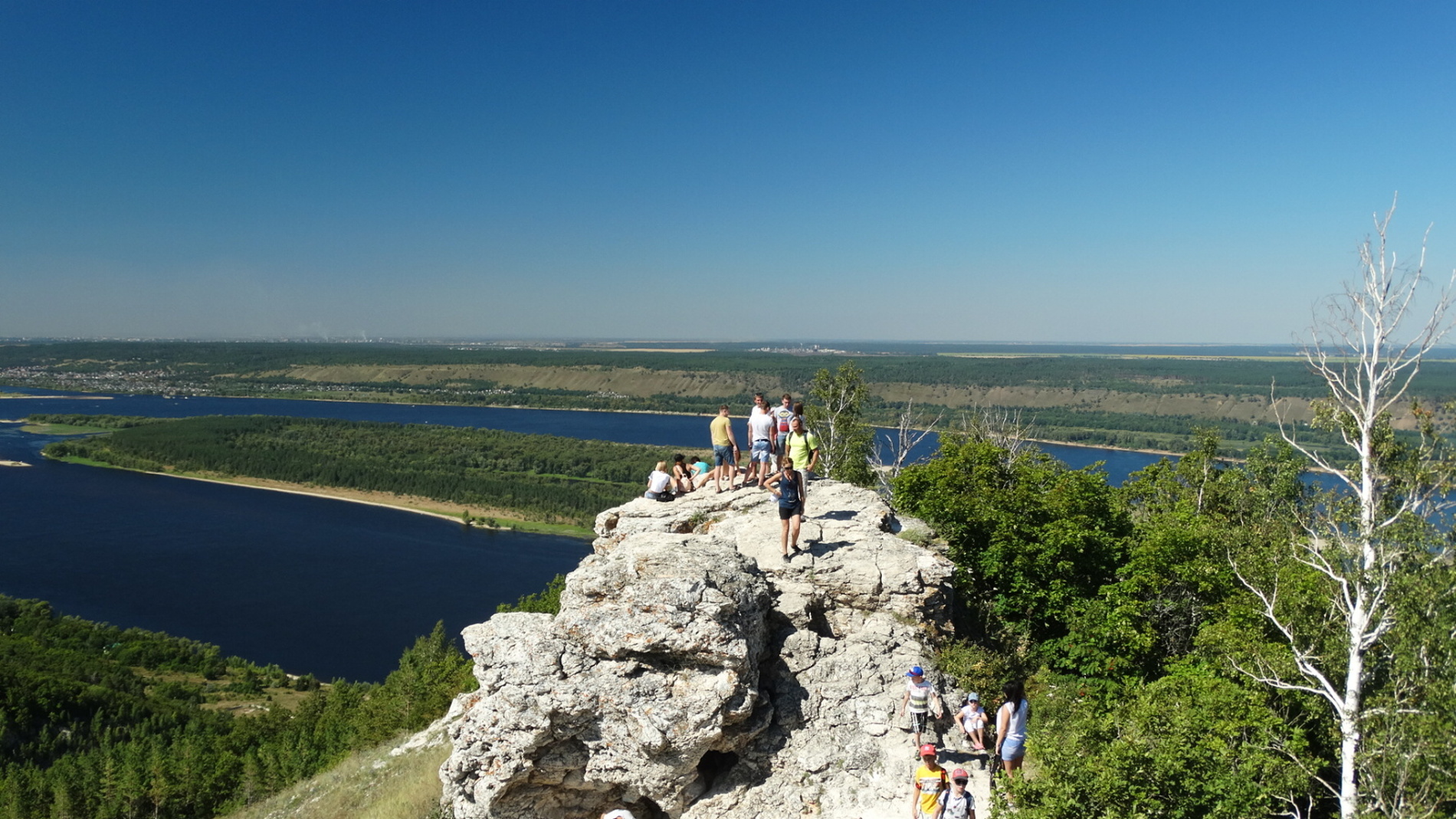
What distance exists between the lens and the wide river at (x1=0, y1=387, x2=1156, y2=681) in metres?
62.6

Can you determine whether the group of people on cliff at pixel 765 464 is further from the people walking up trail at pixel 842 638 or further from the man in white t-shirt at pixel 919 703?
the man in white t-shirt at pixel 919 703

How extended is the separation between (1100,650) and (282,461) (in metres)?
131

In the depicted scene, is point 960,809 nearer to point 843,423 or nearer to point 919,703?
point 919,703

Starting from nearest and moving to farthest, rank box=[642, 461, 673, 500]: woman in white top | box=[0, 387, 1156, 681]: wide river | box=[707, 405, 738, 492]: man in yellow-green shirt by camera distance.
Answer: box=[707, 405, 738, 492]: man in yellow-green shirt
box=[642, 461, 673, 500]: woman in white top
box=[0, 387, 1156, 681]: wide river

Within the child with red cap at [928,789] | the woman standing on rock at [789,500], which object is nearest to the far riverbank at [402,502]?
the woman standing on rock at [789,500]

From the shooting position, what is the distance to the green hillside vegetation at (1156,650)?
1019 cm

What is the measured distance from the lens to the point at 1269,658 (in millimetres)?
13016

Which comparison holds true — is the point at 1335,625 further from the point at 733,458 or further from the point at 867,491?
the point at 733,458

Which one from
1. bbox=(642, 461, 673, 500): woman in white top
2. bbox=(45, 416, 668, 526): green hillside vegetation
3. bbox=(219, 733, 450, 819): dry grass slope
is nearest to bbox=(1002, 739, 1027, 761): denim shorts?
bbox=(219, 733, 450, 819): dry grass slope

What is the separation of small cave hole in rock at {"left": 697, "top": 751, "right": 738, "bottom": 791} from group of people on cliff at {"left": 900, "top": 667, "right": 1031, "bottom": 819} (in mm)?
2682

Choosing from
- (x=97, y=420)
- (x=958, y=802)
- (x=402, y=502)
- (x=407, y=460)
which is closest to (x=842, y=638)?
(x=958, y=802)

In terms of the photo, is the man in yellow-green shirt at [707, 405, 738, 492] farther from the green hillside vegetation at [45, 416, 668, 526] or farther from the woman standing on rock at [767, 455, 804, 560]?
the green hillside vegetation at [45, 416, 668, 526]

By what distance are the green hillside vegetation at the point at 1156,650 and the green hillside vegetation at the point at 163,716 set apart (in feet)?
68.5

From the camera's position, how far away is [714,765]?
39.7ft
